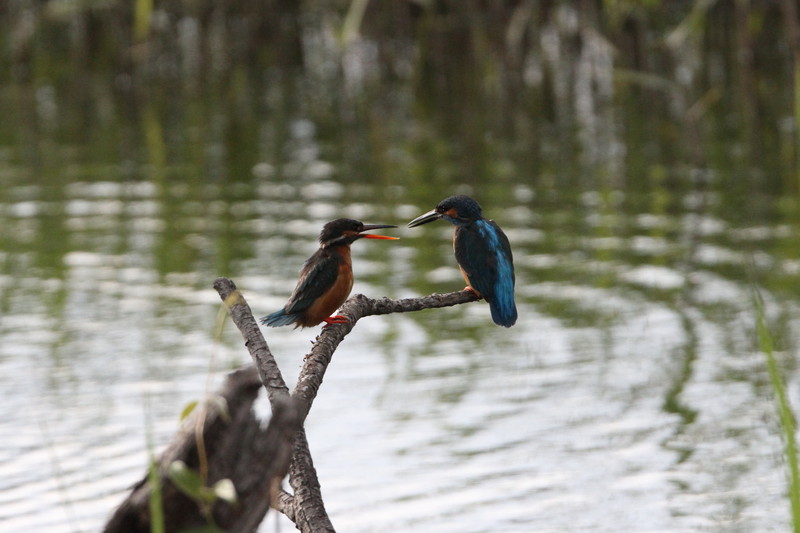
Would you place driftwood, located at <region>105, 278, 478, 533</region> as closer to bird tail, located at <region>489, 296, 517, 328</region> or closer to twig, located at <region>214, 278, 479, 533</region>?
twig, located at <region>214, 278, 479, 533</region>

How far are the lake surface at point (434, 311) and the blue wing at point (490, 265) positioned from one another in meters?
0.92

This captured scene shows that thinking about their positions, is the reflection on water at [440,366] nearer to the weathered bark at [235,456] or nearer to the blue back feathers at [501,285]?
the blue back feathers at [501,285]

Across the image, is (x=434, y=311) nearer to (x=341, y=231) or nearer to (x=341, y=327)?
(x=341, y=231)

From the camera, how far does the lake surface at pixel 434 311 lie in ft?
28.6

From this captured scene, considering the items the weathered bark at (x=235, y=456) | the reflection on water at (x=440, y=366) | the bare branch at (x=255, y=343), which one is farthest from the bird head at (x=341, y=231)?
the weathered bark at (x=235, y=456)

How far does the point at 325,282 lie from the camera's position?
4340 mm

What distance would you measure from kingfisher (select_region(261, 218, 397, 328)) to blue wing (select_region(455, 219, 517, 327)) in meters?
0.33

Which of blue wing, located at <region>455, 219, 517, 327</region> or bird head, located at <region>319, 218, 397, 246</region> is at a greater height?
bird head, located at <region>319, 218, 397, 246</region>

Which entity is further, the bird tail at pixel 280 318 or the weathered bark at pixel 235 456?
the bird tail at pixel 280 318

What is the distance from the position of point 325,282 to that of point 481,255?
531mm

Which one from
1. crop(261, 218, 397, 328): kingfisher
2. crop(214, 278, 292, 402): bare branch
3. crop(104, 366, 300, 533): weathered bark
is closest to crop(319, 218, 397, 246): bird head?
crop(261, 218, 397, 328): kingfisher

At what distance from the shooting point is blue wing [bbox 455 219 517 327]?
13.5ft

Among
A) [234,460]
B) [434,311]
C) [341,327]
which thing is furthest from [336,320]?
Result: [434,311]

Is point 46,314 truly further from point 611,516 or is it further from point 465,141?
point 465,141
